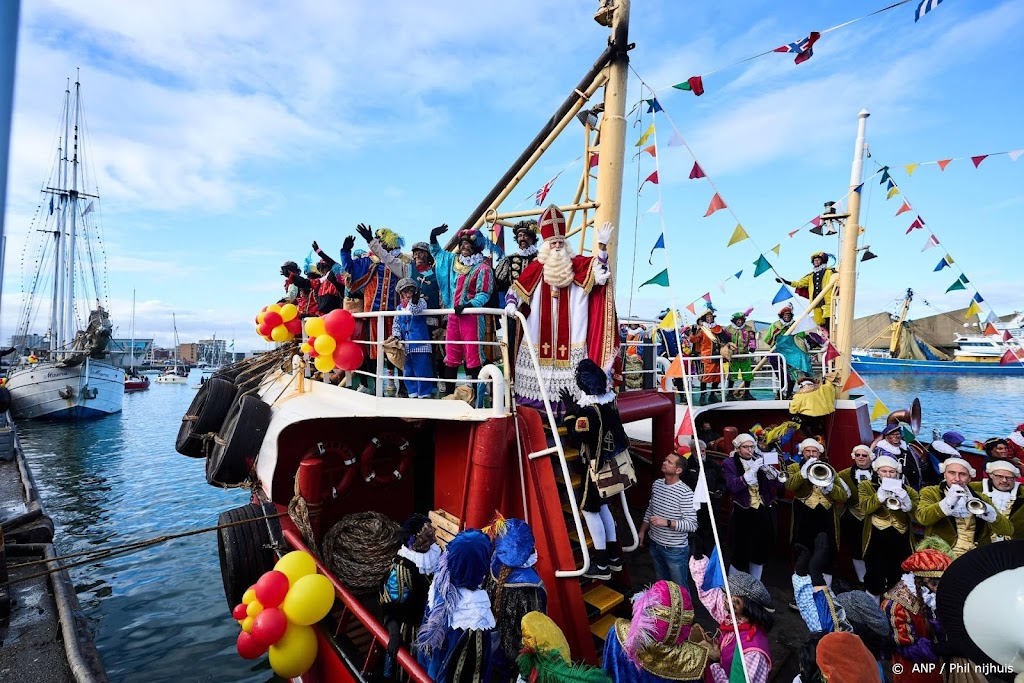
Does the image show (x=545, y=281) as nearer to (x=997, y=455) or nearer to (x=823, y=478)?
(x=823, y=478)

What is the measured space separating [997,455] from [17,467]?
64.7 feet

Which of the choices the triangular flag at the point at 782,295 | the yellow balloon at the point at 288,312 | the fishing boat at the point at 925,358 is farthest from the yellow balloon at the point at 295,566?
the fishing boat at the point at 925,358

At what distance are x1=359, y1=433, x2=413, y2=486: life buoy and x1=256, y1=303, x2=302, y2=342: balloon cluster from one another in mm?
3116

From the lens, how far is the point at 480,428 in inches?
159

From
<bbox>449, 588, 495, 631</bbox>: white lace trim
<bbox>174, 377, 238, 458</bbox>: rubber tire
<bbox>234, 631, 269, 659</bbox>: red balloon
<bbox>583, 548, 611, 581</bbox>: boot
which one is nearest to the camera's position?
<bbox>449, 588, 495, 631</bbox>: white lace trim

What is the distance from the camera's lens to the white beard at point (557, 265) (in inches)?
188

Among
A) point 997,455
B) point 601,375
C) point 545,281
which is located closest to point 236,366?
point 545,281

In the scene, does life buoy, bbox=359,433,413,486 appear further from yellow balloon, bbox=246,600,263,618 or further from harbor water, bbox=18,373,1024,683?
harbor water, bbox=18,373,1024,683

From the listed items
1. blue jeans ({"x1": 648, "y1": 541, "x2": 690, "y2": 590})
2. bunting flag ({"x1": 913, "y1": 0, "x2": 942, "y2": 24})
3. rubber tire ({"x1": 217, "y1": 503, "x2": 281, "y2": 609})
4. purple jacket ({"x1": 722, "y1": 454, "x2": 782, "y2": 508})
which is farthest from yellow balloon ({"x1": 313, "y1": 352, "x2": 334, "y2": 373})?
bunting flag ({"x1": 913, "y1": 0, "x2": 942, "y2": 24})

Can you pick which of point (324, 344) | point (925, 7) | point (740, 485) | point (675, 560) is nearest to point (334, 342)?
point (324, 344)

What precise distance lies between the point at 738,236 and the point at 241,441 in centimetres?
733

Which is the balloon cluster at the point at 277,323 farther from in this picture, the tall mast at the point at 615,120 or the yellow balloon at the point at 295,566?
the tall mast at the point at 615,120

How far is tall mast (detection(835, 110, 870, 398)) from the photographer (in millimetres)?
8469

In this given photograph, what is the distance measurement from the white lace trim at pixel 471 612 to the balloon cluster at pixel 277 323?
578 cm
